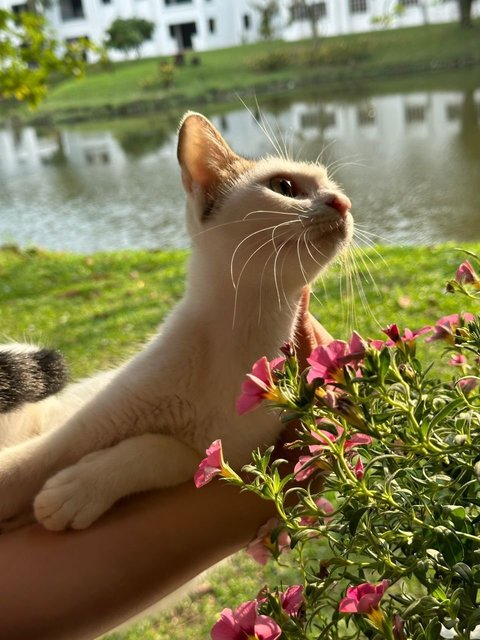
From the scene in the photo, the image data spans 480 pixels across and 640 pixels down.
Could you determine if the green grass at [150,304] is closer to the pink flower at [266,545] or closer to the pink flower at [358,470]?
the pink flower at [266,545]

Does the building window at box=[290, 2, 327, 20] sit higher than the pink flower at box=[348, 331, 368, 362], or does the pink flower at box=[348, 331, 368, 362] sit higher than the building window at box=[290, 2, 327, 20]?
the building window at box=[290, 2, 327, 20]

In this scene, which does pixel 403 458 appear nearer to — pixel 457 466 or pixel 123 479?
pixel 457 466

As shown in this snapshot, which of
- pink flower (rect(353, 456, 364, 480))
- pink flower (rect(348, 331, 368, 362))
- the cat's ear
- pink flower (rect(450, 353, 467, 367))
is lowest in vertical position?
pink flower (rect(353, 456, 364, 480))

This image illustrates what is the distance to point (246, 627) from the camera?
64 centimetres

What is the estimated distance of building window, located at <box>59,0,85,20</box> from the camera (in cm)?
2717

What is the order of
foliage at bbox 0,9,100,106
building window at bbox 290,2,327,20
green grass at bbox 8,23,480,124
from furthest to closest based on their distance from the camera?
building window at bbox 290,2,327,20 → green grass at bbox 8,23,480,124 → foliage at bbox 0,9,100,106

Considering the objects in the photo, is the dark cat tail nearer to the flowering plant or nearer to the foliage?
the flowering plant

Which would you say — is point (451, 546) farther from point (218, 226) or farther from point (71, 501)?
point (218, 226)

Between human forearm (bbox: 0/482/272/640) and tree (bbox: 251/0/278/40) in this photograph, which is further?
tree (bbox: 251/0/278/40)

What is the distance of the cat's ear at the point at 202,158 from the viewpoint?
45.5 inches

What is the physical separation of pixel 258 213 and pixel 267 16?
23902 mm

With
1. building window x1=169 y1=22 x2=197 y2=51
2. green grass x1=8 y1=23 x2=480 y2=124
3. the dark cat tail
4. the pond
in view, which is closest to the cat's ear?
the dark cat tail

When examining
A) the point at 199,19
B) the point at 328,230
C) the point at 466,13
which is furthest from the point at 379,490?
the point at 199,19

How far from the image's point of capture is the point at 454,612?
56 cm
